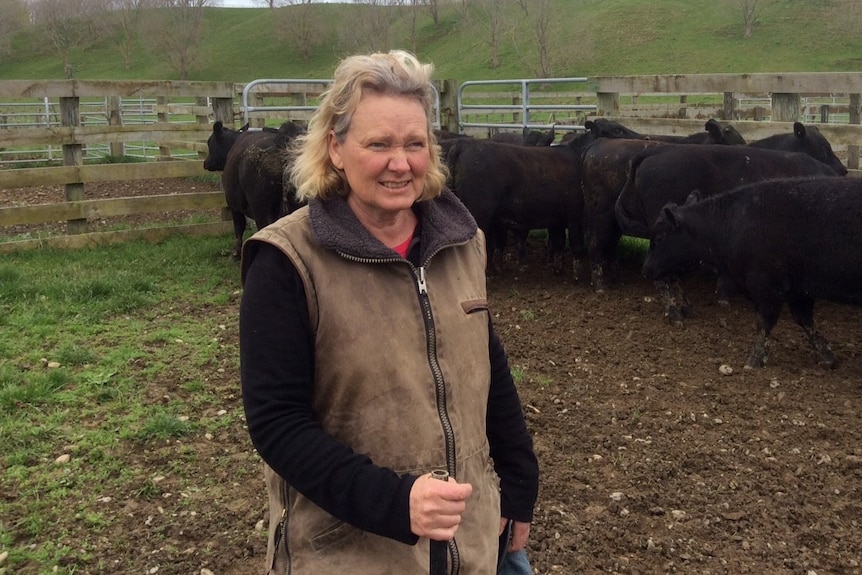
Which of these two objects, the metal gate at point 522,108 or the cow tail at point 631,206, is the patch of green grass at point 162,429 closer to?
the cow tail at point 631,206

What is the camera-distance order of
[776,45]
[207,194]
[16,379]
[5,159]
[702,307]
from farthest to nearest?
[776,45] < [5,159] < [207,194] < [702,307] < [16,379]

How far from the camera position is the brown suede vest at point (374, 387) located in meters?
1.90

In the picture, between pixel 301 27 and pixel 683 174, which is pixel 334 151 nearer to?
pixel 683 174

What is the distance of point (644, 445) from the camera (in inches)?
194

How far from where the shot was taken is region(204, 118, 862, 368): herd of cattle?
6.22 meters

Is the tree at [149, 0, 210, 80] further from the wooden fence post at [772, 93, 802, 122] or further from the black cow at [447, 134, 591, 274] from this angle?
the wooden fence post at [772, 93, 802, 122]

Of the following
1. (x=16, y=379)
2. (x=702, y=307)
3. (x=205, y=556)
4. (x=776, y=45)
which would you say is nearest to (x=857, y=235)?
(x=702, y=307)

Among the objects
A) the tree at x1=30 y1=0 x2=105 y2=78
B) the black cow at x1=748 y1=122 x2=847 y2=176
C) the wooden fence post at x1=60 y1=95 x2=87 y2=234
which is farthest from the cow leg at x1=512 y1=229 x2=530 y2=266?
the tree at x1=30 y1=0 x2=105 y2=78

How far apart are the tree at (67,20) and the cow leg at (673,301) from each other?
203 ft

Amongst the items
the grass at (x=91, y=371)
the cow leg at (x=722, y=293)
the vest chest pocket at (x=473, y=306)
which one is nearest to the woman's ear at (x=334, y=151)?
the vest chest pocket at (x=473, y=306)

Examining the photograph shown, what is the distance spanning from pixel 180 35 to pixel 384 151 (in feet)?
217

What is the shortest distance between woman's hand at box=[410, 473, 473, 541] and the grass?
2.79 m

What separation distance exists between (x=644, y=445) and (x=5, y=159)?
826 inches

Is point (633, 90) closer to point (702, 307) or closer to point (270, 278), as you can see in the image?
point (702, 307)
